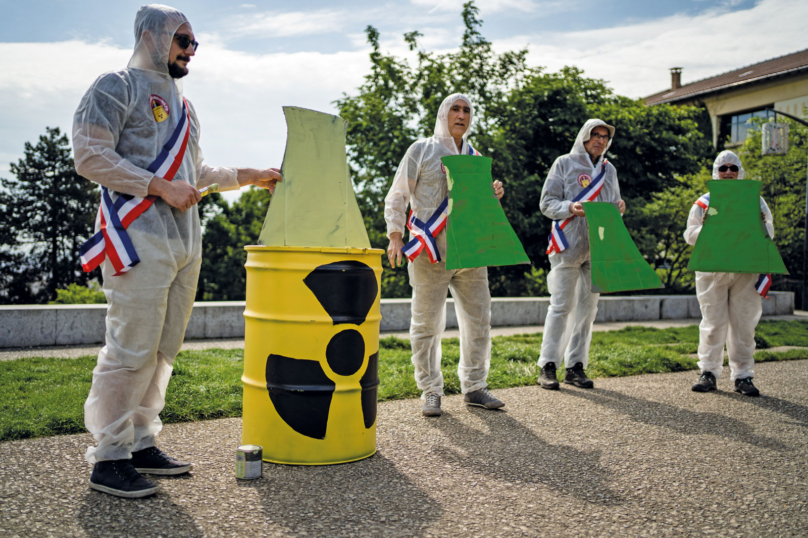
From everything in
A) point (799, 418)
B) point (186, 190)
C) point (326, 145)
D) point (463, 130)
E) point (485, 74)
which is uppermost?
point (485, 74)

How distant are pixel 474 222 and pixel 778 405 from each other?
2.82 meters

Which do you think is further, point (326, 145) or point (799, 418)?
point (799, 418)

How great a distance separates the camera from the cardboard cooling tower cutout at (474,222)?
4.34 metres

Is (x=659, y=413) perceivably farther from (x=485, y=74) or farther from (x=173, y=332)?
(x=485, y=74)

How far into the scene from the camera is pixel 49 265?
23.6 metres

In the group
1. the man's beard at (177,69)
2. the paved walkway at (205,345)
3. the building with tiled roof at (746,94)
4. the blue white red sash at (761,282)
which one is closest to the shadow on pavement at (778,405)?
the blue white red sash at (761,282)

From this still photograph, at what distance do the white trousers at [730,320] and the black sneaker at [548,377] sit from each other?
132 centimetres

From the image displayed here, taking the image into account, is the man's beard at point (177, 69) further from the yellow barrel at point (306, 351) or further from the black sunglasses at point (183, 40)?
the yellow barrel at point (306, 351)

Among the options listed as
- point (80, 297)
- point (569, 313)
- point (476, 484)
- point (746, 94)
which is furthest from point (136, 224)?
point (746, 94)

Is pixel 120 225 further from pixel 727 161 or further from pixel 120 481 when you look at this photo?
pixel 727 161

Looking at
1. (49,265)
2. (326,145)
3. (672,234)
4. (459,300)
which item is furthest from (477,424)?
(49,265)

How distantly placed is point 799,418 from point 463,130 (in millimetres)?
3109

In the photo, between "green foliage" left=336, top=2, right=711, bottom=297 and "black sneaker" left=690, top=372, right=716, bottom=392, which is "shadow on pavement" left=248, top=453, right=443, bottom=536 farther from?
"green foliage" left=336, top=2, right=711, bottom=297

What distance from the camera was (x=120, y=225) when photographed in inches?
114
